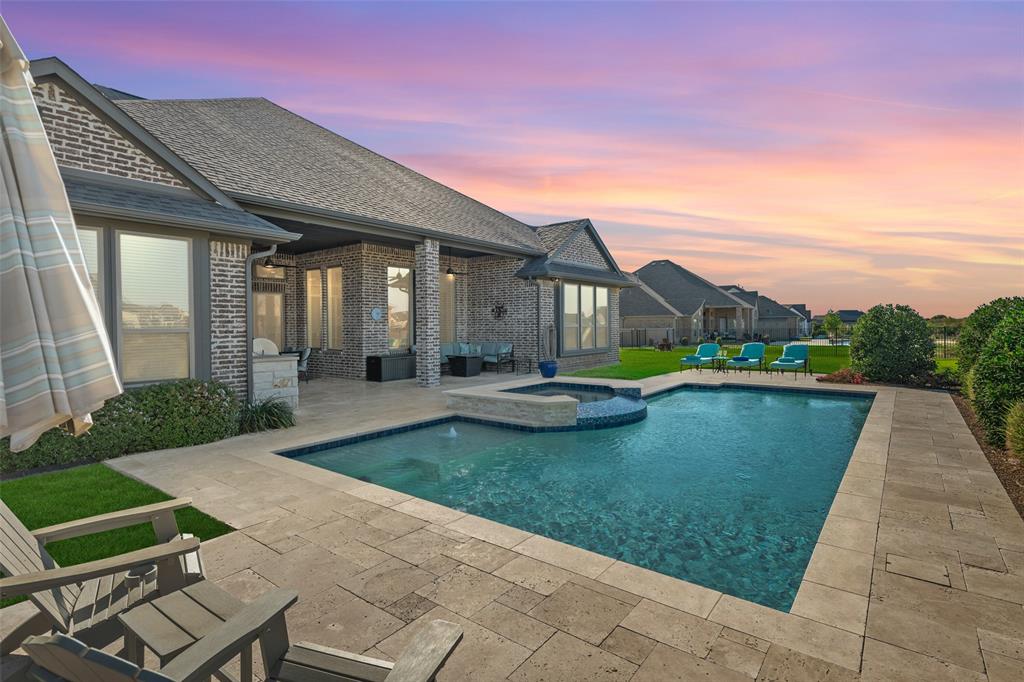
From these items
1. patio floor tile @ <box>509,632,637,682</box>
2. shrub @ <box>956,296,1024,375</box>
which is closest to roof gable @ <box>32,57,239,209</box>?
patio floor tile @ <box>509,632,637,682</box>

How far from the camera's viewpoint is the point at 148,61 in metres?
11.1

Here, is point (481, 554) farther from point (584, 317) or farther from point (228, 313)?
point (584, 317)

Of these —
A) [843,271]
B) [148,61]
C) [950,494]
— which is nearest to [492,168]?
[148,61]

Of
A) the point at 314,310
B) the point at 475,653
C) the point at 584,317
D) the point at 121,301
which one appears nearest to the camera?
the point at 475,653

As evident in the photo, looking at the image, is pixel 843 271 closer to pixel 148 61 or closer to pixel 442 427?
pixel 442 427

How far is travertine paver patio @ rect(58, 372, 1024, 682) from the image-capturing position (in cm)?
256

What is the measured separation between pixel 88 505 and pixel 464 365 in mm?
11747

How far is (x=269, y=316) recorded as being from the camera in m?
15.9

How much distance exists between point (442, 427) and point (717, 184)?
12.5 m

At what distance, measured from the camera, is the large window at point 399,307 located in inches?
617

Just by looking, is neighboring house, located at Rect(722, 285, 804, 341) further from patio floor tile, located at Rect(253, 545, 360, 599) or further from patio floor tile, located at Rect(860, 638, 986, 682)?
patio floor tile, located at Rect(253, 545, 360, 599)

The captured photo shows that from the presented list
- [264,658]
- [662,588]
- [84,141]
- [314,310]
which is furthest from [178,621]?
[314,310]

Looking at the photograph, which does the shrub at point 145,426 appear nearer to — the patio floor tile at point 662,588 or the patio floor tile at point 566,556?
the patio floor tile at point 566,556

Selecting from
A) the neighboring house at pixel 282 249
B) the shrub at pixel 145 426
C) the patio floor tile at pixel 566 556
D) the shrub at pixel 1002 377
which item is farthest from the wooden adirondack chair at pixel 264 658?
the shrub at pixel 1002 377
